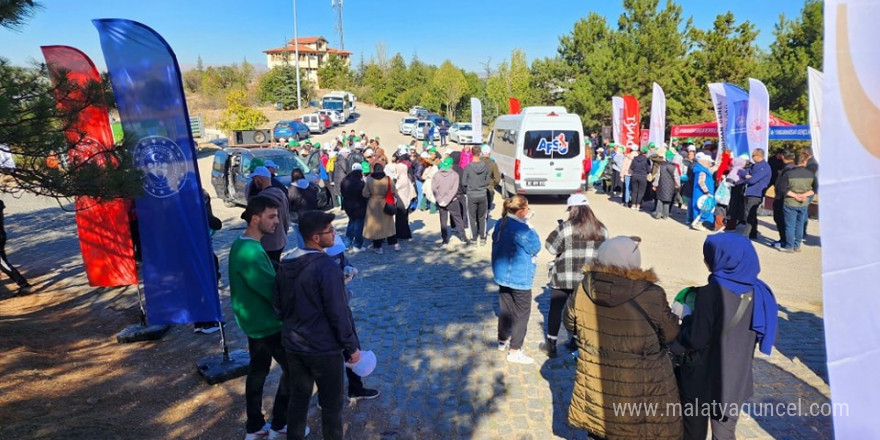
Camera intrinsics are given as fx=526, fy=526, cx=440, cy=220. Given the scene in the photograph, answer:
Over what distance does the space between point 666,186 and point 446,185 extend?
228 inches

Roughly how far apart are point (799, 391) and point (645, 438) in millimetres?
2609

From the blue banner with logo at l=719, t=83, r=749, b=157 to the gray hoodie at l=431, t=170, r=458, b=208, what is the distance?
782cm

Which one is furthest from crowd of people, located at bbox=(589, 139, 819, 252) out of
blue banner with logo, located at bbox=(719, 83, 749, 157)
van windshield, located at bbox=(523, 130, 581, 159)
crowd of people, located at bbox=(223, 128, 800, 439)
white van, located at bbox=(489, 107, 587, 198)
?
crowd of people, located at bbox=(223, 128, 800, 439)

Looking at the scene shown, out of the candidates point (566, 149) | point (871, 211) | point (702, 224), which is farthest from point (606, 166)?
point (871, 211)

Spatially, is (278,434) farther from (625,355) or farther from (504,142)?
(504,142)

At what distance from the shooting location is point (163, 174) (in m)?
4.75

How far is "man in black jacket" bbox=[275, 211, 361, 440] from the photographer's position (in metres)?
3.21

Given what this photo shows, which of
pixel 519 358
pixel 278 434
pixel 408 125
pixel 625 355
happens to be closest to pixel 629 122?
pixel 519 358

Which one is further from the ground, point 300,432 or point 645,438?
point 645,438

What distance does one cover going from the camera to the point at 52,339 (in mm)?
5980

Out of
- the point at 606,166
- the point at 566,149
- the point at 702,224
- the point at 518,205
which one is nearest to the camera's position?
the point at 518,205

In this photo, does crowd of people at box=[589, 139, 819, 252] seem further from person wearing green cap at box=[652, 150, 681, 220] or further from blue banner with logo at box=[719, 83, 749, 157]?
blue banner with logo at box=[719, 83, 749, 157]

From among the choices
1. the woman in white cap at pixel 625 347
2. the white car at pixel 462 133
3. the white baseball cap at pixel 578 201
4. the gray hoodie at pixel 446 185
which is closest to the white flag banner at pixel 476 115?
the white car at pixel 462 133

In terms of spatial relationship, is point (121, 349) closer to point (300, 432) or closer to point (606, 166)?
point (300, 432)
